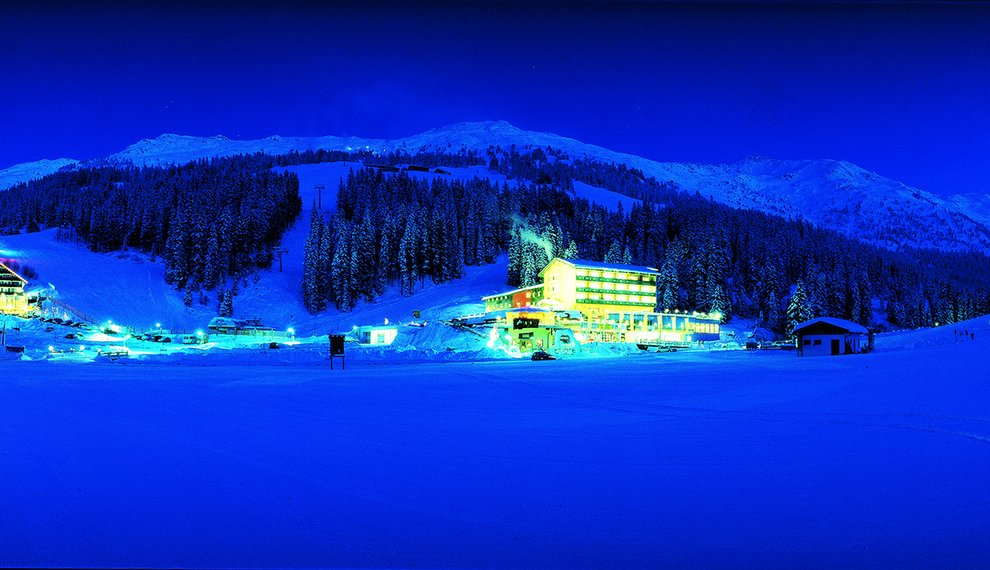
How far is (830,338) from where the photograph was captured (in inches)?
1533

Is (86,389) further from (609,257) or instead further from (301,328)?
(609,257)

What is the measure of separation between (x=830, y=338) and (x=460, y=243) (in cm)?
6420

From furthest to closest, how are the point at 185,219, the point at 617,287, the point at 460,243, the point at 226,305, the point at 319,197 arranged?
the point at 319,197 < the point at 460,243 < the point at 185,219 < the point at 617,287 < the point at 226,305

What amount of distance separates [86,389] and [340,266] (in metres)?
66.1

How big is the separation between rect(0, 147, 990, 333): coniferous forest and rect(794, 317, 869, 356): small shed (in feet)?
94.6

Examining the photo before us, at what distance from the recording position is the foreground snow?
388 cm

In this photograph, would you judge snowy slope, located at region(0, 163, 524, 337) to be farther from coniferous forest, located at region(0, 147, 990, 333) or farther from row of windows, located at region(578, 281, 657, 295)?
row of windows, located at region(578, 281, 657, 295)

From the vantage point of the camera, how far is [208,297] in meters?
79.3

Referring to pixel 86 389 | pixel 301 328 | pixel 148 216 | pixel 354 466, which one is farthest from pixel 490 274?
pixel 354 466

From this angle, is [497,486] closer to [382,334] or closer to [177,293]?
[382,334]

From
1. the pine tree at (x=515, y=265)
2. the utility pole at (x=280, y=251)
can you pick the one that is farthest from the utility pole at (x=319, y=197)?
the pine tree at (x=515, y=265)

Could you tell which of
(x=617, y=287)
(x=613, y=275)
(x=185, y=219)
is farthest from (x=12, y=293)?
(x=617, y=287)

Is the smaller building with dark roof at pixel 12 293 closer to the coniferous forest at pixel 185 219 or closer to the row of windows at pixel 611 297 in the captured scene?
the coniferous forest at pixel 185 219

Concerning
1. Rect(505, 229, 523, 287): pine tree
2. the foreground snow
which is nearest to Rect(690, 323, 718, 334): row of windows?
Rect(505, 229, 523, 287): pine tree
